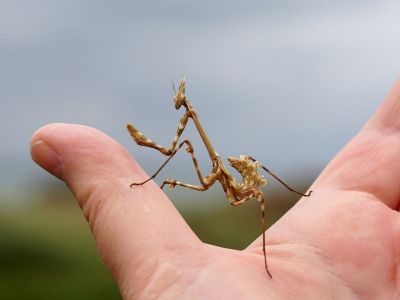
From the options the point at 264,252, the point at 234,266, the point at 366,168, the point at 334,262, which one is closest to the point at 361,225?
the point at 334,262

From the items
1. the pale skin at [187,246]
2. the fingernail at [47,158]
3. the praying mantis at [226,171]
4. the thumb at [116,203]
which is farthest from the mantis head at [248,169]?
the fingernail at [47,158]

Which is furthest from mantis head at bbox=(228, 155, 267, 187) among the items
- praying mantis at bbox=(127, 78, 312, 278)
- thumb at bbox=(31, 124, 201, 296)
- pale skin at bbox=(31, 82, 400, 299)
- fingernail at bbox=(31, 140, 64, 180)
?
fingernail at bbox=(31, 140, 64, 180)

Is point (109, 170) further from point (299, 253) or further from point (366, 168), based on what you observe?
point (366, 168)

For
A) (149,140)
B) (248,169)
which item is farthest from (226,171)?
(149,140)

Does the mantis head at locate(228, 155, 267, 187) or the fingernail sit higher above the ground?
the fingernail

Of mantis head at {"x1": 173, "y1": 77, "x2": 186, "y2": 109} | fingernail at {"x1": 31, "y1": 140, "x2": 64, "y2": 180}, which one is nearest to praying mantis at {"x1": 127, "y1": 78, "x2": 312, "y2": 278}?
mantis head at {"x1": 173, "y1": 77, "x2": 186, "y2": 109}

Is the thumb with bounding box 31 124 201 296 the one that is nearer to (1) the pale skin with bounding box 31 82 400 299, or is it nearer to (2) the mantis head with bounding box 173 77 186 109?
(1) the pale skin with bounding box 31 82 400 299

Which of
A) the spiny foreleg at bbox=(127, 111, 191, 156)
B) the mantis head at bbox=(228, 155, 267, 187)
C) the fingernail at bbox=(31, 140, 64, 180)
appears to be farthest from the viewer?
the mantis head at bbox=(228, 155, 267, 187)

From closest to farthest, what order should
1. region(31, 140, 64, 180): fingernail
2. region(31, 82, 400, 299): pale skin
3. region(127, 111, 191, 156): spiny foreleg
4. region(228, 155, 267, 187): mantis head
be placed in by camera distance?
region(31, 82, 400, 299): pale skin < region(31, 140, 64, 180): fingernail < region(127, 111, 191, 156): spiny foreleg < region(228, 155, 267, 187): mantis head

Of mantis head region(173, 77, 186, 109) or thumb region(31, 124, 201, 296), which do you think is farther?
mantis head region(173, 77, 186, 109)
